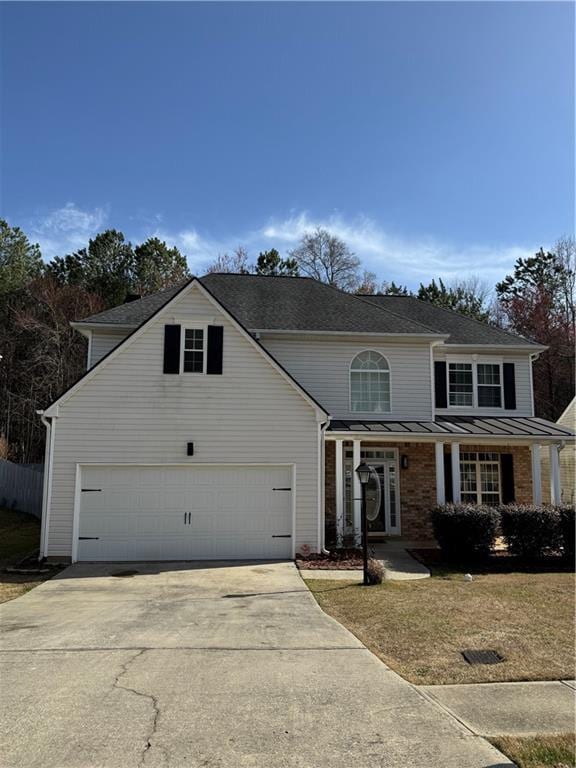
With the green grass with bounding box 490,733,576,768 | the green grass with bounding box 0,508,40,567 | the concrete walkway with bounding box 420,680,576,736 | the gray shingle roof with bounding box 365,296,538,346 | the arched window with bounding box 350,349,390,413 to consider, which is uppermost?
the gray shingle roof with bounding box 365,296,538,346

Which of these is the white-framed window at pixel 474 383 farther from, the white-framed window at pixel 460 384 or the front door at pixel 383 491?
the front door at pixel 383 491

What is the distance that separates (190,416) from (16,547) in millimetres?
6119

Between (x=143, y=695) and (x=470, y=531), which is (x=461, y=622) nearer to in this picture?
(x=143, y=695)

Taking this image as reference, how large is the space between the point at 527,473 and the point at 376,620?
35.3 feet

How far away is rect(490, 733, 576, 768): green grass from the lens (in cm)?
374

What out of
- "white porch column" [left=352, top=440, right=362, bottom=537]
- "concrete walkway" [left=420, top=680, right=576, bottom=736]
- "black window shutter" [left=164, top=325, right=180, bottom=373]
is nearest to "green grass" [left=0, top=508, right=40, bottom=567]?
"black window shutter" [left=164, top=325, right=180, bottom=373]

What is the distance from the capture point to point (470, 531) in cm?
1241

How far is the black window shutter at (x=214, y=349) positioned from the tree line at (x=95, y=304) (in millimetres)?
19259

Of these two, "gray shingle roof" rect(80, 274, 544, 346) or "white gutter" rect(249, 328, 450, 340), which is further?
"gray shingle roof" rect(80, 274, 544, 346)

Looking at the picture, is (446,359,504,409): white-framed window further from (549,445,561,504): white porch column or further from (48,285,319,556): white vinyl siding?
(48,285,319,556): white vinyl siding

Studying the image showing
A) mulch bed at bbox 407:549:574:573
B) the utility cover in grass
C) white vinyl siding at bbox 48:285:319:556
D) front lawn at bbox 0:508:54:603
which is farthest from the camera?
white vinyl siding at bbox 48:285:319:556

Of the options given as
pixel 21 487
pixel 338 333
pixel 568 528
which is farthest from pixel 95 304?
pixel 568 528

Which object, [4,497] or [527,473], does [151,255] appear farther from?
[527,473]

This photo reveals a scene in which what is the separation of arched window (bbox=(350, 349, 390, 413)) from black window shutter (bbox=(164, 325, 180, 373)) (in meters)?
5.53
